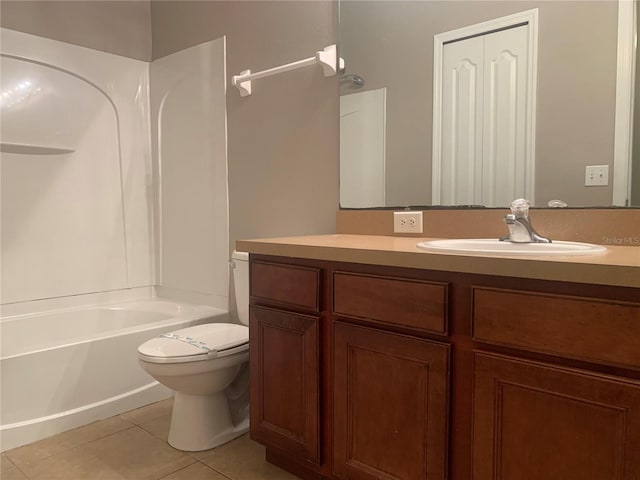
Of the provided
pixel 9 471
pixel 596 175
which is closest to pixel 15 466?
pixel 9 471

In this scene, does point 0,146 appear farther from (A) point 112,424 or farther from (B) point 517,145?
(B) point 517,145

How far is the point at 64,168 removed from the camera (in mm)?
2697

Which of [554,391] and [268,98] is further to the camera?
[268,98]

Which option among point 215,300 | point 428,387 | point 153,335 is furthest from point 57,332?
point 428,387

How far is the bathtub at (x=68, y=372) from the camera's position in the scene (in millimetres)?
1975

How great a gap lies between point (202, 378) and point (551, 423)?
1267mm

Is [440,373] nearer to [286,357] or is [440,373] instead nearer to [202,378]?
[286,357]

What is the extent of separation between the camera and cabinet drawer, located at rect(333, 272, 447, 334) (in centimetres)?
123

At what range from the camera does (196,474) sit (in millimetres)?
1750

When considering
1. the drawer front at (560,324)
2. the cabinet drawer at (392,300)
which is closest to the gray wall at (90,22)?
the cabinet drawer at (392,300)

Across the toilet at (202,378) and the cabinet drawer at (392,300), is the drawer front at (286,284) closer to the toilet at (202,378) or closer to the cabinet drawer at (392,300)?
the cabinet drawer at (392,300)

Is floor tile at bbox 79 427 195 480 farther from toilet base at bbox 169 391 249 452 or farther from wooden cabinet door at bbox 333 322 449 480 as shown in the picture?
wooden cabinet door at bbox 333 322 449 480

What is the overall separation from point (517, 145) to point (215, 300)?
178 cm

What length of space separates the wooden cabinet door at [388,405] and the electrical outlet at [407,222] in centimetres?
59
